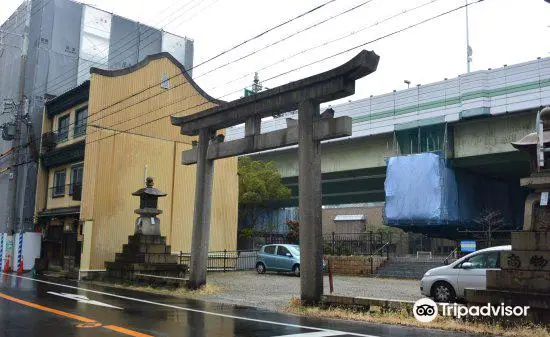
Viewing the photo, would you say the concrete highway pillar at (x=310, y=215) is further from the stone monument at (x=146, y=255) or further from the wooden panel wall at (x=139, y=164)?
the wooden panel wall at (x=139, y=164)

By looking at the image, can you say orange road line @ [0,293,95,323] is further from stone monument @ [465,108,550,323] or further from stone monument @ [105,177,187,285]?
stone monument @ [465,108,550,323]

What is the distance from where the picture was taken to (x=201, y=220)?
61.0 feet

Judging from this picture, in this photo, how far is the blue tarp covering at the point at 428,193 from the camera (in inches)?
1235

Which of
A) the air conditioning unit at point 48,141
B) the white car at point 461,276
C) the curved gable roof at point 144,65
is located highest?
the curved gable roof at point 144,65

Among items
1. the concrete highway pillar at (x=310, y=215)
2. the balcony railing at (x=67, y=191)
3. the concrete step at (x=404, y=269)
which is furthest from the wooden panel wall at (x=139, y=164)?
the concrete highway pillar at (x=310, y=215)

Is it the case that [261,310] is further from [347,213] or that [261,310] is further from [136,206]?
[347,213]

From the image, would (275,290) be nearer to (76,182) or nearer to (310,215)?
(310,215)

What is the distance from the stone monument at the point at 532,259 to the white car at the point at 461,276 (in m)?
3.25

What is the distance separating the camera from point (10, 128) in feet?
105

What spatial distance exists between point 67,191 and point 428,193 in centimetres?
2151

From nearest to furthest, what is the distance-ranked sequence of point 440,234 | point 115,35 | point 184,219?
point 184,219 → point 440,234 → point 115,35

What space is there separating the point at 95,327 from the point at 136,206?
56.6 ft

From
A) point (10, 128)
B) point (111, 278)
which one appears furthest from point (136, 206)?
point (10, 128)

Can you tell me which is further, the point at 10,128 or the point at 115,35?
the point at 115,35
